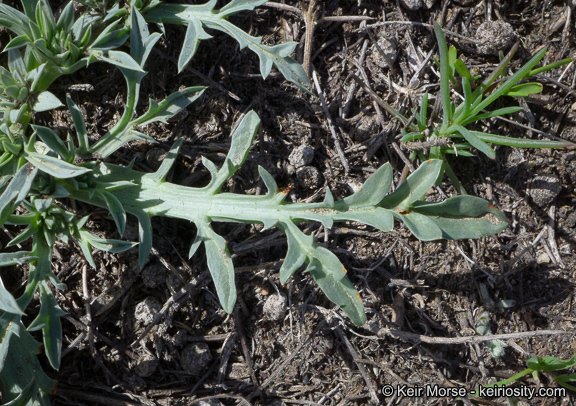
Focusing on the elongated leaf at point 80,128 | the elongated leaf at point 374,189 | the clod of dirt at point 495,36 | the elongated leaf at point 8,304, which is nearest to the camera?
the elongated leaf at point 8,304

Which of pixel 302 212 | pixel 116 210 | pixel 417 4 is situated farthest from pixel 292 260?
pixel 417 4

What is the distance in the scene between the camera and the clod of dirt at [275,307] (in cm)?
232

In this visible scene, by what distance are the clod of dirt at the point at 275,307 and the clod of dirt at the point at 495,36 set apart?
1744 millimetres

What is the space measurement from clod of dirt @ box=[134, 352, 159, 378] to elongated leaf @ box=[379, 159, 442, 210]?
1.41 meters

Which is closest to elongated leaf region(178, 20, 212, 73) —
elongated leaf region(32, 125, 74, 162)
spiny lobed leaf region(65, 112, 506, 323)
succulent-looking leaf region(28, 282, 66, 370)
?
spiny lobed leaf region(65, 112, 506, 323)

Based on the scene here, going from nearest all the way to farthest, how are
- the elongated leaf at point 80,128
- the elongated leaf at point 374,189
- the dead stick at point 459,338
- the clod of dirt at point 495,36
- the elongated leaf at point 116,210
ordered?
1. the elongated leaf at point 374,189
2. the elongated leaf at point 116,210
3. the elongated leaf at point 80,128
4. the dead stick at point 459,338
5. the clod of dirt at point 495,36

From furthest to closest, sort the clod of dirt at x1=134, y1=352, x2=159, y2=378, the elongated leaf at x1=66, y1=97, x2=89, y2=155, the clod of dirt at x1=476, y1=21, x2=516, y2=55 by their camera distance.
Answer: the clod of dirt at x1=476, y1=21, x2=516, y2=55, the clod of dirt at x1=134, y1=352, x2=159, y2=378, the elongated leaf at x1=66, y1=97, x2=89, y2=155

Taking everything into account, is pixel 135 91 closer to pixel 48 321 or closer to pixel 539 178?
pixel 48 321

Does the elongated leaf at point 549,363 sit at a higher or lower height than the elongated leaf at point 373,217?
lower

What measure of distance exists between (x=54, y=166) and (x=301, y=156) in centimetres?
119

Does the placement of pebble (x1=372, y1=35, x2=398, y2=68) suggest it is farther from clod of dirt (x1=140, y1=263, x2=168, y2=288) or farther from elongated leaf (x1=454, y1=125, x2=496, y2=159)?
clod of dirt (x1=140, y1=263, x2=168, y2=288)

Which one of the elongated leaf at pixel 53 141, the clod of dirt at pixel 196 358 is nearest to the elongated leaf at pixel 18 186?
the elongated leaf at pixel 53 141

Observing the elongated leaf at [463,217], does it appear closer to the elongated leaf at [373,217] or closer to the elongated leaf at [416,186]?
the elongated leaf at [416,186]

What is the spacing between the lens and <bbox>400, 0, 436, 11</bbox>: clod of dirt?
247 cm
